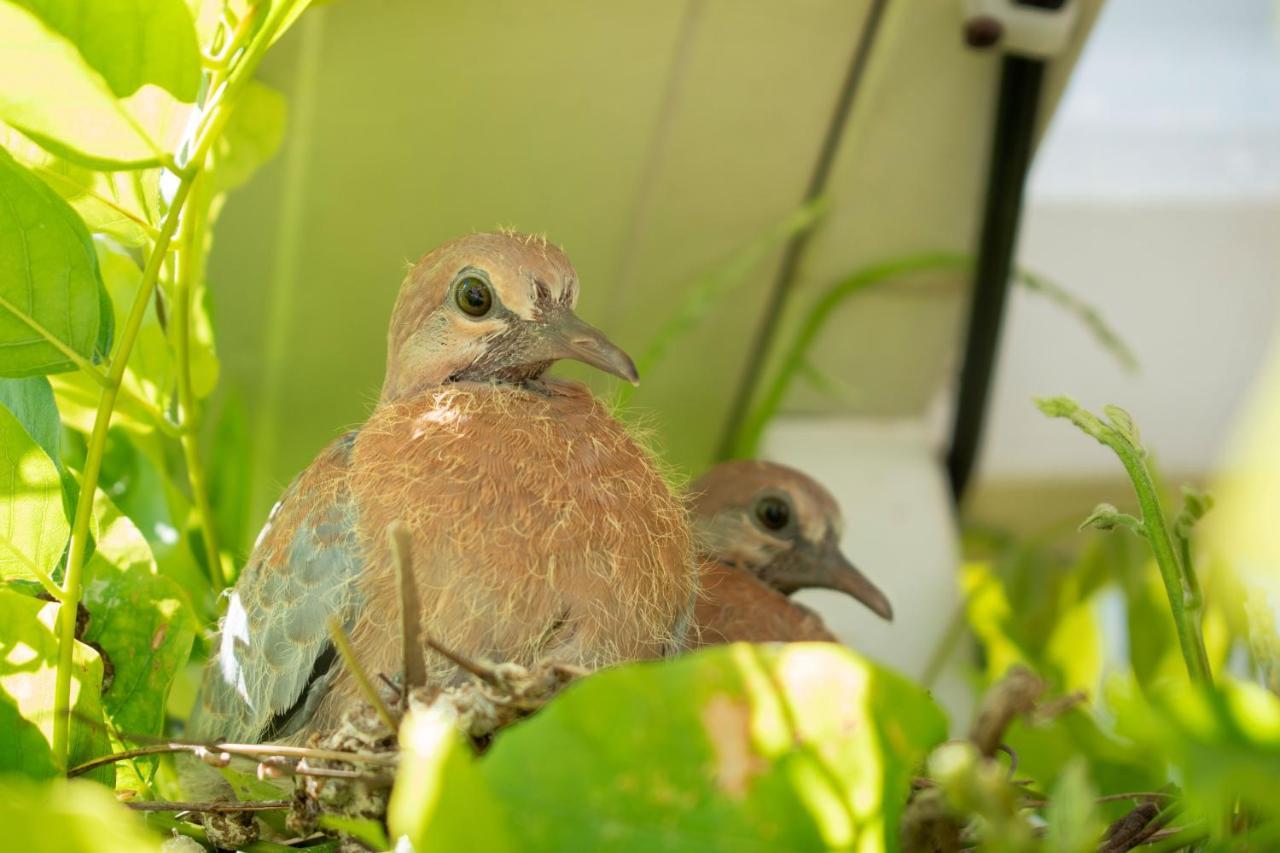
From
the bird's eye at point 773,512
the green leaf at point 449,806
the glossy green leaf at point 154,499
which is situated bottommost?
the bird's eye at point 773,512

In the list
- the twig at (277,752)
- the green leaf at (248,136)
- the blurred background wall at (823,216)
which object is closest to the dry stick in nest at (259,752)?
the twig at (277,752)

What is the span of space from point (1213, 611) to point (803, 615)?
57cm

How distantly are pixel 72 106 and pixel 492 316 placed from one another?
0.42 m

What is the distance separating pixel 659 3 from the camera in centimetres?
158

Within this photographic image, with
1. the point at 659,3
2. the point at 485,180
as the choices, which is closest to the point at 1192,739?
the point at 659,3

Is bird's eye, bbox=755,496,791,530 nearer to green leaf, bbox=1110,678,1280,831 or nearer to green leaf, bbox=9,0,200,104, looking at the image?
green leaf, bbox=9,0,200,104

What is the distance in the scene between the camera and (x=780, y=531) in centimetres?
166

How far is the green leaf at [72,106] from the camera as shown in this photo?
830 mm

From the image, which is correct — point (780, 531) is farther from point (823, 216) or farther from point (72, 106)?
point (72, 106)

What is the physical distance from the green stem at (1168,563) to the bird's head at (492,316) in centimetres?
44

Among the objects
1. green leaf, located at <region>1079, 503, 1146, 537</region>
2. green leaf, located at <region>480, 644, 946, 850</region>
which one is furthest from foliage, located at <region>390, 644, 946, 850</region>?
green leaf, located at <region>1079, 503, 1146, 537</region>

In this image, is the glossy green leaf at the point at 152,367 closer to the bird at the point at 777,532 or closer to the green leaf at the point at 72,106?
the green leaf at the point at 72,106

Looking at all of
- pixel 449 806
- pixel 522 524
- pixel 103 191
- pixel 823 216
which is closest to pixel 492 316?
pixel 522 524

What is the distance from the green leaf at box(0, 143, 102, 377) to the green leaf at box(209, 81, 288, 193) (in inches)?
13.6
